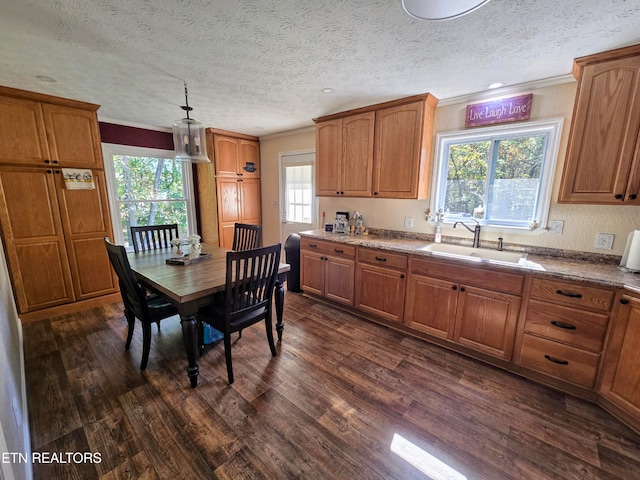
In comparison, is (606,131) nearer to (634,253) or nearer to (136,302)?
(634,253)

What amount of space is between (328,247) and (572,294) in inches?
81.8

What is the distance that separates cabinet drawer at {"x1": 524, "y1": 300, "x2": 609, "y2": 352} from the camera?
1.73 m

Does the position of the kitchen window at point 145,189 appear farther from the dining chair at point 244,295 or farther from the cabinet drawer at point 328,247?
the dining chair at point 244,295

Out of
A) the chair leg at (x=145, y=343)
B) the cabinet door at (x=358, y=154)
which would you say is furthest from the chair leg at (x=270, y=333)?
the cabinet door at (x=358, y=154)

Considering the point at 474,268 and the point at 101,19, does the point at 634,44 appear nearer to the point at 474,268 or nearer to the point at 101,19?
the point at 474,268

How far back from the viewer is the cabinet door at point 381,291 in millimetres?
2596

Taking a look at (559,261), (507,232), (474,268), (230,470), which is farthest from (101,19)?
(559,261)

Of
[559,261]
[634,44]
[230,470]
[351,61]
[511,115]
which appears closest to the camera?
[230,470]

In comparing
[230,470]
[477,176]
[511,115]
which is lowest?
[230,470]

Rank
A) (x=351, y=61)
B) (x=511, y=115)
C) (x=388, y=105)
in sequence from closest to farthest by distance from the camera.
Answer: (x=351, y=61) → (x=511, y=115) → (x=388, y=105)

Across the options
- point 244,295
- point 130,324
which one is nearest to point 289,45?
point 244,295

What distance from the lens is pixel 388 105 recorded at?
8.84 ft

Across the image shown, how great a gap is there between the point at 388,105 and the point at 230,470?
3092 mm

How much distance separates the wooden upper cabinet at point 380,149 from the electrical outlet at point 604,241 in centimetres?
137
